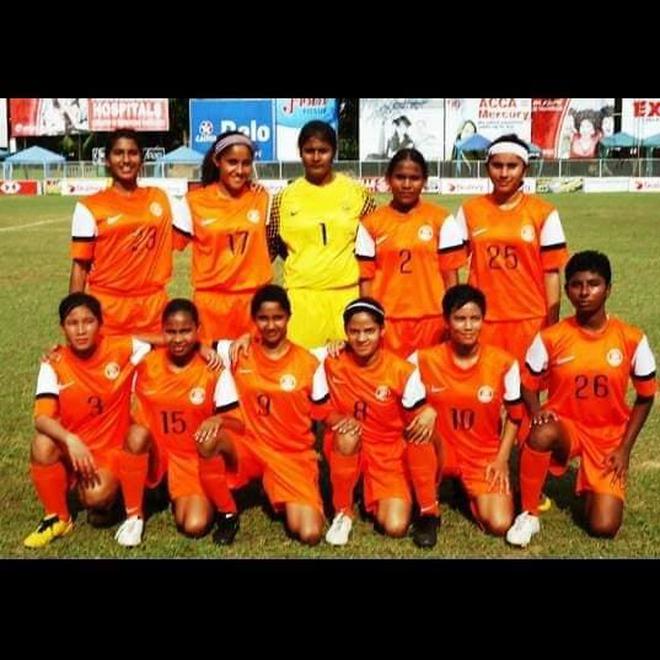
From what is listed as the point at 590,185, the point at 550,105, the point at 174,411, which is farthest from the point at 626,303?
the point at 550,105

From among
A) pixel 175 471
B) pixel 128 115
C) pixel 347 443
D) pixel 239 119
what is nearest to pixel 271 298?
pixel 347 443

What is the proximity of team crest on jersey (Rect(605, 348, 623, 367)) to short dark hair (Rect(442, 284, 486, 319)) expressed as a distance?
0.61 meters

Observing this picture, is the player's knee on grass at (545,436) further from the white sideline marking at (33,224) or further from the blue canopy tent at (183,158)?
the blue canopy tent at (183,158)

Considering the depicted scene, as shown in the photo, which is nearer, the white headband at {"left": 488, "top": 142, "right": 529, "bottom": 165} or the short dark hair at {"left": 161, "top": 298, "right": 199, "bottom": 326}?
the short dark hair at {"left": 161, "top": 298, "right": 199, "bottom": 326}

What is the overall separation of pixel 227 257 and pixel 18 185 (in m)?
33.9

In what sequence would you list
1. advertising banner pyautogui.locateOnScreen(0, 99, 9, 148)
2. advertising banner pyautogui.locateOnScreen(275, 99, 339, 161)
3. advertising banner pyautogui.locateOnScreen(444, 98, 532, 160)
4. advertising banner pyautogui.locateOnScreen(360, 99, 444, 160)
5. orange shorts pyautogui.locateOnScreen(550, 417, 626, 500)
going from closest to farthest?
orange shorts pyautogui.locateOnScreen(550, 417, 626, 500)
advertising banner pyautogui.locateOnScreen(275, 99, 339, 161)
advertising banner pyautogui.locateOnScreen(444, 98, 532, 160)
advertising banner pyautogui.locateOnScreen(360, 99, 444, 160)
advertising banner pyautogui.locateOnScreen(0, 99, 9, 148)

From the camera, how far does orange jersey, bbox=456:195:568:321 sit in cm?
456

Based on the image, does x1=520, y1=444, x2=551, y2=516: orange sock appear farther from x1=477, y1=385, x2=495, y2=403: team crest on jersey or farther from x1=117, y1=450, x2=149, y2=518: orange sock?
x1=117, y1=450, x2=149, y2=518: orange sock

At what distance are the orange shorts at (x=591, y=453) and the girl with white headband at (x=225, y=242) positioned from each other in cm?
168

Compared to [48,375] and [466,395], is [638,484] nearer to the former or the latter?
[466,395]

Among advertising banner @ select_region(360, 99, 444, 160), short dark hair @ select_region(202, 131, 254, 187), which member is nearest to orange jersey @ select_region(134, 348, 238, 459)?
short dark hair @ select_region(202, 131, 254, 187)

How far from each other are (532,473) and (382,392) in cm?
78

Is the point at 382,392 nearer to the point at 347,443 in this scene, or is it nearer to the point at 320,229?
the point at 347,443

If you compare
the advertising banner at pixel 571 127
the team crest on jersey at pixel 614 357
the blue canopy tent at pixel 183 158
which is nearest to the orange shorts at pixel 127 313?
the team crest on jersey at pixel 614 357
